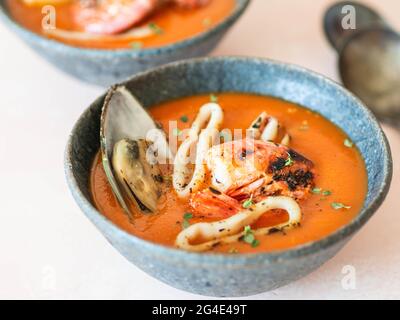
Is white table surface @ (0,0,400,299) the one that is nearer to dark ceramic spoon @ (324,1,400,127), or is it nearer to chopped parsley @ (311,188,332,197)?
dark ceramic spoon @ (324,1,400,127)

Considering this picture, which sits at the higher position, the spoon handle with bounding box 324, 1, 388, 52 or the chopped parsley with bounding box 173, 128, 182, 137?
the spoon handle with bounding box 324, 1, 388, 52

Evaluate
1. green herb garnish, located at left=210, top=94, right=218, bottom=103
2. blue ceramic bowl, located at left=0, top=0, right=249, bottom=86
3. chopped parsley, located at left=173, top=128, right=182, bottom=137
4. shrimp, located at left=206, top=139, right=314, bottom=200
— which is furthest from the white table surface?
green herb garnish, located at left=210, top=94, right=218, bottom=103

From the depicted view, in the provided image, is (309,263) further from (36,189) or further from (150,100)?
(36,189)

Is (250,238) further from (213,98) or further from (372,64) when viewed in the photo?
(372,64)

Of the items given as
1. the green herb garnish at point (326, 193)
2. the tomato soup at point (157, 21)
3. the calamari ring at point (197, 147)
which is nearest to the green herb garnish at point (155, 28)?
the tomato soup at point (157, 21)

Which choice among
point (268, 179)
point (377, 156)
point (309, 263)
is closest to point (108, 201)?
point (268, 179)

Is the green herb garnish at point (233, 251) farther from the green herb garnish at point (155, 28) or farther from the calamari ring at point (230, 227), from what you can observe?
the green herb garnish at point (155, 28)

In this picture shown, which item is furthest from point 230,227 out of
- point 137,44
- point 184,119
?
point 137,44
